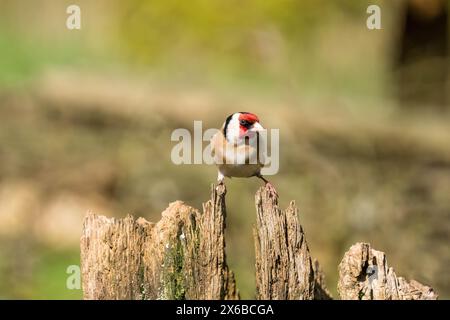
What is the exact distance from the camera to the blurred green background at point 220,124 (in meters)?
6.01

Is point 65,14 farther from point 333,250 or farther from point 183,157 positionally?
point 333,250

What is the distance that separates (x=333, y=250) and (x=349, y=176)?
2.04 ft

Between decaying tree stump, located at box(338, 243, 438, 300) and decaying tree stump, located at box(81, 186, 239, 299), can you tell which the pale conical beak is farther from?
decaying tree stump, located at box(338, 243, 438, 300)

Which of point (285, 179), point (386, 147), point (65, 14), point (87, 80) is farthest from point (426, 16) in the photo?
point (65, 14)

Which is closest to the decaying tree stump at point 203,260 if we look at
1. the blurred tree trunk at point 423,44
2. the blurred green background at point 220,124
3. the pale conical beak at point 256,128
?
the pale conical beak at point 256,128

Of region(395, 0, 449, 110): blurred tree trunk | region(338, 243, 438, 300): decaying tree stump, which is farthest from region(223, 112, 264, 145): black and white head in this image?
region(395, 0, 449, 110): blurred tree trunk

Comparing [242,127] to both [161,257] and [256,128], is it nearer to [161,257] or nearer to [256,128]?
[256,128]

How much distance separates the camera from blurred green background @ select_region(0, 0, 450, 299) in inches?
237

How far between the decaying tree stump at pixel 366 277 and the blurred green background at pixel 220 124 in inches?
74.6

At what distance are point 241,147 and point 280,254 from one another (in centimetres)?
70

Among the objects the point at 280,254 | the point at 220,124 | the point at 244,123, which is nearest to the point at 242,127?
the point at 244,123

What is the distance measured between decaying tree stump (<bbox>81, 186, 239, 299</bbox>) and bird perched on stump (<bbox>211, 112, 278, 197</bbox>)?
21.7 inches

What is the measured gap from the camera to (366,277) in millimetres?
3080

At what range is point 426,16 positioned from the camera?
683 cm
